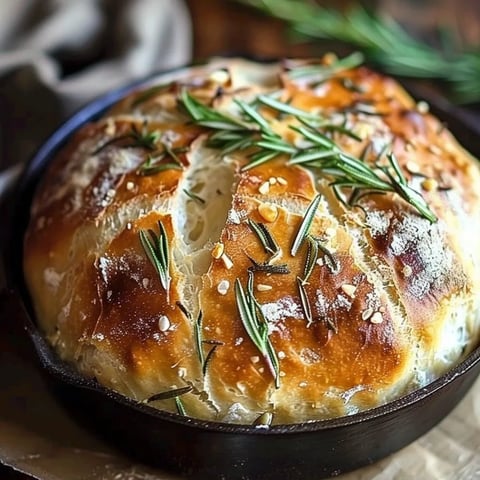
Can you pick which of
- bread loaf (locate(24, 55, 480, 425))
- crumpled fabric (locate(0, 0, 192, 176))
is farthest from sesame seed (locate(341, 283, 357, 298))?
crumpled fabric (locate(0, 0, 192, 176))

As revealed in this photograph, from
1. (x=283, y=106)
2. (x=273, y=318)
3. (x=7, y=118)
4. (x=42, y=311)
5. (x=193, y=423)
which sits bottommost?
(x=7, y=118)

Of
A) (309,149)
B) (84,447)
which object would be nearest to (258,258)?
(309,149)

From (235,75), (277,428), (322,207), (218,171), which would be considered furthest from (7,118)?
(277,428)

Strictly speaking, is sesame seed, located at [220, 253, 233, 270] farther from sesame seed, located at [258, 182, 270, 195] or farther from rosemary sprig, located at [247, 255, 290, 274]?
sesame seed, located at [258, 182, 270, 195]

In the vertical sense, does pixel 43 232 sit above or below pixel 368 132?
below

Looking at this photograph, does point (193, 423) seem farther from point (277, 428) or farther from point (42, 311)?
point (42, 311)

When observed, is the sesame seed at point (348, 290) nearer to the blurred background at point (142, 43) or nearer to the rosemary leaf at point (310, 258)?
the rosemary leaf at point (310, 258)

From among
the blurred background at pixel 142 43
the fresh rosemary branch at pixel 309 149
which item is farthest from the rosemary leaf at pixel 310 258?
the blurred background at pixel 142 43
